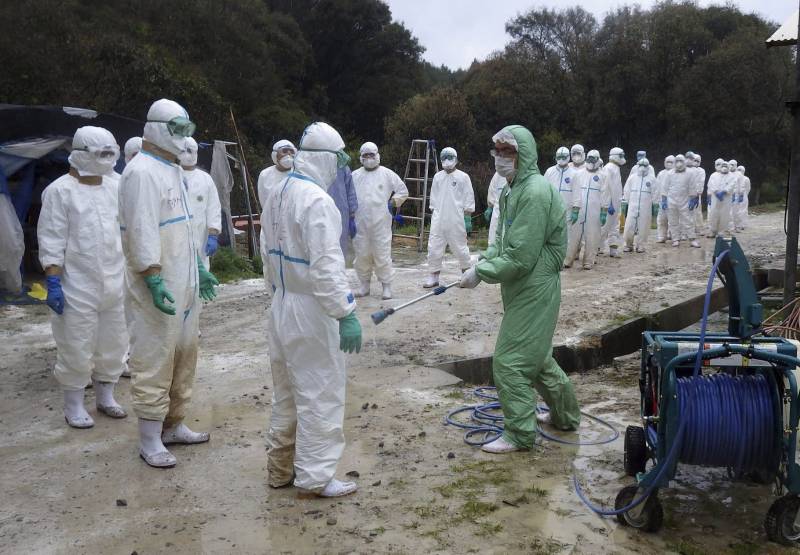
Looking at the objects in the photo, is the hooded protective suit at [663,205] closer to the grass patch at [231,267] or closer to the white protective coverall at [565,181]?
the white protective coverall at [565,181]

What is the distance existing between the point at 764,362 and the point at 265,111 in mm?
23035

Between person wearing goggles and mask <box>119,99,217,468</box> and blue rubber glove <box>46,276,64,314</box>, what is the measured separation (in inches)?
37.4

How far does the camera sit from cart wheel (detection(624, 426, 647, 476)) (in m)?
4.37

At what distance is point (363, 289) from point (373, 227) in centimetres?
87

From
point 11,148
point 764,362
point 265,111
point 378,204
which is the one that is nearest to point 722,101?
point 265,111

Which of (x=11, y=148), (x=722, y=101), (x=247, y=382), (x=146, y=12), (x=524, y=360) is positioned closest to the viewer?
(x=524, y=360)

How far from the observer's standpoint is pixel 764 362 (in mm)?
3869

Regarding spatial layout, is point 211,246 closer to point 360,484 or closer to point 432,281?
point 360,484

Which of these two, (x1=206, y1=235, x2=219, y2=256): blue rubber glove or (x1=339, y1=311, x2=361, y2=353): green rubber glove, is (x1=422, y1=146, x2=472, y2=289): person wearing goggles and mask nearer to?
(x1=206, y1=235, x2=219, y2=256): blue rubber glove

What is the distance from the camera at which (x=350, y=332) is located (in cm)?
393

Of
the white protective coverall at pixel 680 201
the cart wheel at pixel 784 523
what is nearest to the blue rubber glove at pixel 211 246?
the cart wheel at pixel 784 523

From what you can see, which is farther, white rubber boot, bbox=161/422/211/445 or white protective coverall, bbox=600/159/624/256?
white protective coverall, bbox=600/159/624/256

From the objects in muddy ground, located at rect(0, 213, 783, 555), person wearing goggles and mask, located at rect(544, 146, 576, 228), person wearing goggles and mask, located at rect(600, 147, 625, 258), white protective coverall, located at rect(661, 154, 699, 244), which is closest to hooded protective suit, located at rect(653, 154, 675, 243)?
white protective coverall, located at rect(661, 154, 699, 244)

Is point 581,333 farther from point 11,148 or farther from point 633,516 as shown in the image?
point 11,148
